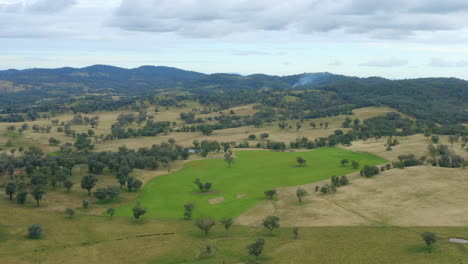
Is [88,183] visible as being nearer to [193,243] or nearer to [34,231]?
[34,231]

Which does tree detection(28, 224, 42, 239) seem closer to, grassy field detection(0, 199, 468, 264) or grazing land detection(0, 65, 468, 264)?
grazing land detection(0, 65, 468, 264)

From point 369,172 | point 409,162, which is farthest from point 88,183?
point 409,162

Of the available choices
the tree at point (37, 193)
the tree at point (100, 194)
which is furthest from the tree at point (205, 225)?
the tree at point (37, 193)

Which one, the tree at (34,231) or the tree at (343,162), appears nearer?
the tree at (34,231)

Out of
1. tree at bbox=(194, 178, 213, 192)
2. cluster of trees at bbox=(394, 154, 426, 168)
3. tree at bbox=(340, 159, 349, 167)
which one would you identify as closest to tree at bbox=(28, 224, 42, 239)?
tree at bbox=(194, 178, 213, 192)

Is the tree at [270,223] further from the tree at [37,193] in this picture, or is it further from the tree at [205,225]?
the tree at [37,193]

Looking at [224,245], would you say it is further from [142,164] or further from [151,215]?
[142,164]
